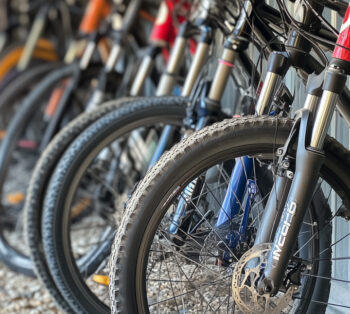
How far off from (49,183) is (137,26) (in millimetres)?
1061

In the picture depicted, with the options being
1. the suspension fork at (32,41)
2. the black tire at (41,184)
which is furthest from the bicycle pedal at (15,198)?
the black tire at (41,184)

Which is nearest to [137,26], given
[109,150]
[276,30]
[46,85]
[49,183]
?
[46,85]

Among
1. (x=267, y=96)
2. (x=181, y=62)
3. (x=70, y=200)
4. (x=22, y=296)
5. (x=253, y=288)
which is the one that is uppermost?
(x=181, y=62)

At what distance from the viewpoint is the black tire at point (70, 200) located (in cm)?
160

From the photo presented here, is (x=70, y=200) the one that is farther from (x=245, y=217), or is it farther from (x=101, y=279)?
(x=245, y=217)

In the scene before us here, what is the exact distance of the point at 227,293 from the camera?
1.20 m

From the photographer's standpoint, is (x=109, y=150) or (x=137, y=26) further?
(x=137, y=26)

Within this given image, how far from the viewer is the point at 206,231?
1236 mm

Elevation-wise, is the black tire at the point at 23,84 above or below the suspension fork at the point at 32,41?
below

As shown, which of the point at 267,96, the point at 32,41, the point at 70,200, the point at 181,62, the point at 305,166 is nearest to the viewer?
the point at 305,166

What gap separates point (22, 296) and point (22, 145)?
790 mm

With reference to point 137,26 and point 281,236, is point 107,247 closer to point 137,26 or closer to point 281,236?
point 281,236

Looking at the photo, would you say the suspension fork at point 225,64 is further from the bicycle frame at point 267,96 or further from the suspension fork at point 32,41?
the suspension fork at point 32,41

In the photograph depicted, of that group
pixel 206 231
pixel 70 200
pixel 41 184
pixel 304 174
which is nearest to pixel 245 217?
pixel 206 231
